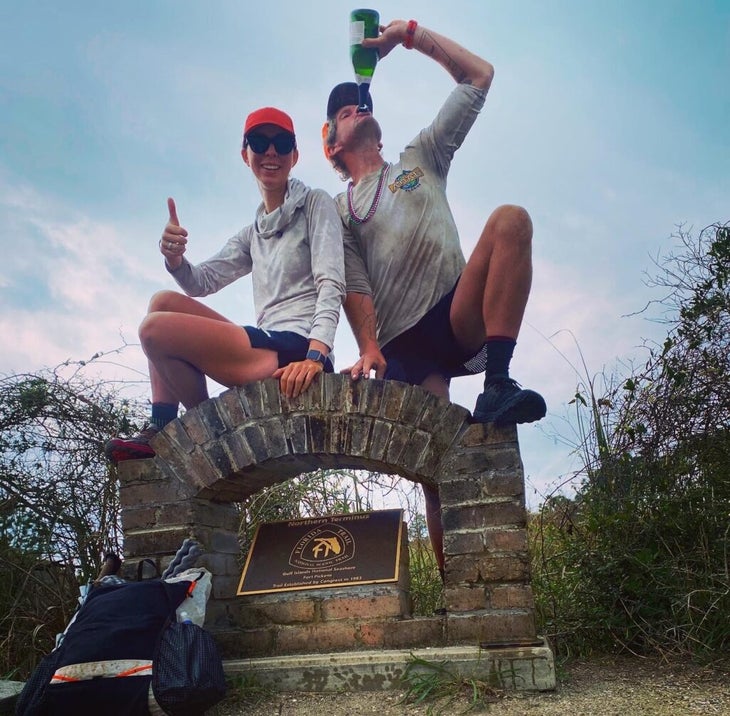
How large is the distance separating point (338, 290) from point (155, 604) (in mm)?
1598

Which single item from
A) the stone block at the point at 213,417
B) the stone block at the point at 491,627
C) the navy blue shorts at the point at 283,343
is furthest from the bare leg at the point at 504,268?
the stone block at the point at 213,417

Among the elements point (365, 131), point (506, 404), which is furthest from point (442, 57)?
point (506, 404)

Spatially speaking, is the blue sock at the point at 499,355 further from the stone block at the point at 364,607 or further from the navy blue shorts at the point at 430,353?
the stone block at the point at 364,607

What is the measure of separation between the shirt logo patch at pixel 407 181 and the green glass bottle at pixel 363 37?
1.88 feet

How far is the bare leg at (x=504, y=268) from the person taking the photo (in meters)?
3.12

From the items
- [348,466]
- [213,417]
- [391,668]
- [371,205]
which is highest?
[371,205]

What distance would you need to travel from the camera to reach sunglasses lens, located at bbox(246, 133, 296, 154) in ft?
11.7

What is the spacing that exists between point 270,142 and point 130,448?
1.73 metres

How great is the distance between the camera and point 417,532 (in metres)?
4.63

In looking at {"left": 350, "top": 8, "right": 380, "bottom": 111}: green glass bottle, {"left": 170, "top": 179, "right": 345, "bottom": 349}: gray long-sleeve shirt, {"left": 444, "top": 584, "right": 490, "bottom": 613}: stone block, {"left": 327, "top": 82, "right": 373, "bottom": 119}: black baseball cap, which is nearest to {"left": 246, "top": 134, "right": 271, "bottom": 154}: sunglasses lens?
{"left": 170, "top": 179, "right": 345, "bottom": 349}: gray long-sleeve shirt

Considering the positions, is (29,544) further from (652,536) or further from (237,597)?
(652,536)

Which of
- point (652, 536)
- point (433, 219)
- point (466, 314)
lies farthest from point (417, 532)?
point (433, 219)

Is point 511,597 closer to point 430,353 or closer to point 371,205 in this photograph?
point 430,353

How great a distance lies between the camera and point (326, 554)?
3.28 metres
